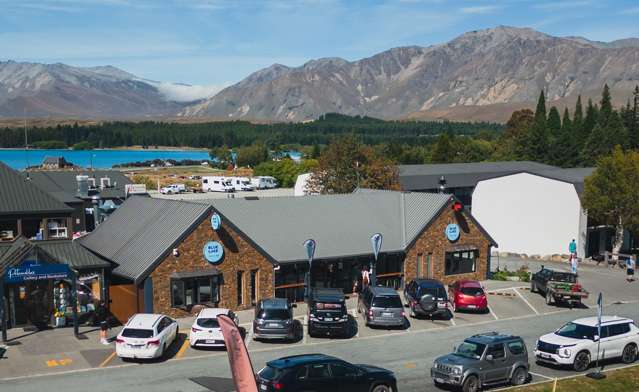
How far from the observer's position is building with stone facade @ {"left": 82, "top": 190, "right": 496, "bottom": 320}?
34.2 m

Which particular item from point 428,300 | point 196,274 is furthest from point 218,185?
point 428,300

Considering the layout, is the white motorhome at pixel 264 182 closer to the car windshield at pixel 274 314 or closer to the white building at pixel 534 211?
the white building at pixel 534 211

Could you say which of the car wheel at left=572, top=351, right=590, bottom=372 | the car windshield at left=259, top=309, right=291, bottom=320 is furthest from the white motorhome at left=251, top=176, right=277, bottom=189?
the car wheel at left=572, top=351, right=590, bottom=372

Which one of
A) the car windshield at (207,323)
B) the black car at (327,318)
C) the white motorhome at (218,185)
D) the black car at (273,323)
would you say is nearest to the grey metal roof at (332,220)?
the black car at (327,318)

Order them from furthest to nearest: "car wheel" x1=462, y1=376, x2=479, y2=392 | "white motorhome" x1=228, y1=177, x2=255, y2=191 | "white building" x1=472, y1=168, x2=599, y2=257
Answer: "white motorhome" x1=228, y1=177, x2=255, y2=191 < "white building" x1=472, y1=168, x2=599, y2=257 < "car wheel" x1=462, y1=376, x2=479, y2=392

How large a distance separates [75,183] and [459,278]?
121 feet

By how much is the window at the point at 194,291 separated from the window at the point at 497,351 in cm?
1587

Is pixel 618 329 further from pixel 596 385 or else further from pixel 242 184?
pixel 242 184

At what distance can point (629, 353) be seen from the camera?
27.5 metres

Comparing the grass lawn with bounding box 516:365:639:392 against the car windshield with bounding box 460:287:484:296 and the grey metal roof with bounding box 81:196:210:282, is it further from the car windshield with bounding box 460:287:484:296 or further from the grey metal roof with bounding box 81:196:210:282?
the grey metal roof with bounding box 81:196:210:282

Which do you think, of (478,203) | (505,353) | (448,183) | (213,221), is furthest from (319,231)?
(448,183)

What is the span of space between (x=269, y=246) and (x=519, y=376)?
683 inches

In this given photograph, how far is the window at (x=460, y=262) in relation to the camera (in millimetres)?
43875

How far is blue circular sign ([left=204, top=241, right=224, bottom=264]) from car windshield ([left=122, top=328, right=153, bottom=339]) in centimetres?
860
